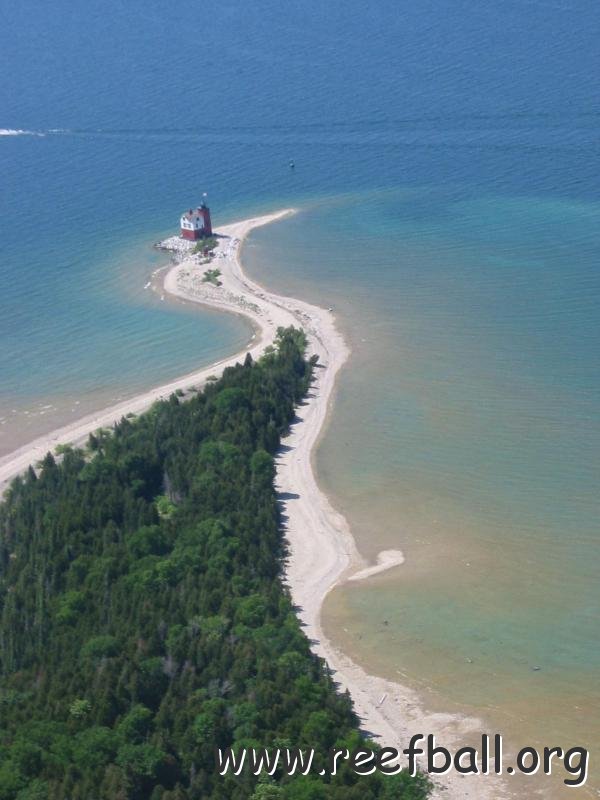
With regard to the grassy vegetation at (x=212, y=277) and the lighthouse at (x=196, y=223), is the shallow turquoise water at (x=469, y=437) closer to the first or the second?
the grassy vegetation at (x=212, y=277)

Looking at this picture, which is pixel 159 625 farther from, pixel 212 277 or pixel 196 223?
pixel 196 223

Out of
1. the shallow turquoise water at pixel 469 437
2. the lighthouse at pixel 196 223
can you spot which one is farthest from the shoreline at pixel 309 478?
the lighthouse at pixel 196 223

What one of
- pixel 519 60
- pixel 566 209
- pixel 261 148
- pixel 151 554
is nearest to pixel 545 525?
pixel 151 554

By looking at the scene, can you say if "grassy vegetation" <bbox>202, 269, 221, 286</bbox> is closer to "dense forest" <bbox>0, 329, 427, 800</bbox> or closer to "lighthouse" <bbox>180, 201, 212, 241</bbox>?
"lighthouse" <bbox>180, 201, 212, 241</bbox>

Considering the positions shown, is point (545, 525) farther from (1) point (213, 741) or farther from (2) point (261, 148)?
(2) point (261, 148)

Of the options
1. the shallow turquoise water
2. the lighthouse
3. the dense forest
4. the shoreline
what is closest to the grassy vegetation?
the shoreline

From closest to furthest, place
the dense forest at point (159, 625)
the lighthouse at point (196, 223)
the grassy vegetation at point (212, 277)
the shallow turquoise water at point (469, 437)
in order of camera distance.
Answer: the dense forest at point (159, 625)
the shallow turquoise water at point (469, 437)
the grassy vegetation at point (212, 277)
the lighthouse at point (196, 223)
